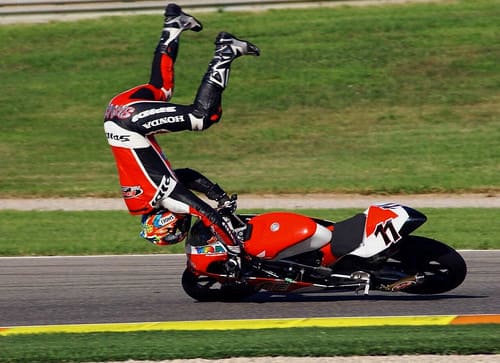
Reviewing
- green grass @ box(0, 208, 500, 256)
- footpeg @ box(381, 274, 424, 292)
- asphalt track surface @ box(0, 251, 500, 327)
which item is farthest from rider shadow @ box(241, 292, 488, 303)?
Result: green grass @ box(0, 208, 500, 256)

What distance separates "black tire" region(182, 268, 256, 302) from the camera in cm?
894

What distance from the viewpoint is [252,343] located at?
7.09 meters

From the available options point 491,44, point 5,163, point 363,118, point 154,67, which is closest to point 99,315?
→ point 154,67

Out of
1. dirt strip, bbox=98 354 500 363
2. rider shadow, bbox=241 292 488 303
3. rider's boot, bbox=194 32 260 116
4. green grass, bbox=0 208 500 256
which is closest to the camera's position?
dirt strip, bbox=98 354 500 363

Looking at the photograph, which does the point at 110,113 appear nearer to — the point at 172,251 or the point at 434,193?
the point at 172,251

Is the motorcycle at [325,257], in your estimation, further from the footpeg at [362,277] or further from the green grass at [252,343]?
the green grass at [252,343]

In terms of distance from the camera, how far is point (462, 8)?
24.6 m

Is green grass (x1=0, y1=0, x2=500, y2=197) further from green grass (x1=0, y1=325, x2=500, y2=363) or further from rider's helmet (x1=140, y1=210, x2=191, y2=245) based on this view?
green grass (x1=0, y1=325, x2=500, y2=363)

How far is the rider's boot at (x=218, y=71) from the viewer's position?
316 inches

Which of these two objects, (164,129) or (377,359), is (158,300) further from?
(377,359)

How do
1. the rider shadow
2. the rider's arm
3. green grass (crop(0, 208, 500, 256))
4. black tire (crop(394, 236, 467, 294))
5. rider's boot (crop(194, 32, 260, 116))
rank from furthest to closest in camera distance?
A: 1. green grass (crop(0, 208, 500, 256))
2. the rider shadow
3. the rider's arm
4. black tire (crop(394, 236, 467, 294))
5. rider's boot (crop(194, 32, 260, 116))

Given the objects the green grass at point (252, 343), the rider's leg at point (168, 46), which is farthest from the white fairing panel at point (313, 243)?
the rider's leg at point (168, 46)

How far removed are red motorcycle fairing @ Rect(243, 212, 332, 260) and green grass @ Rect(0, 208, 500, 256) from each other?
3.42 metres

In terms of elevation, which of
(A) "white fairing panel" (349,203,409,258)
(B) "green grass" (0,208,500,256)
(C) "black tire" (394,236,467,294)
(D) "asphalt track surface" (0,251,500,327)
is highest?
(A) "white fairing panel" (349,203,409,258)
